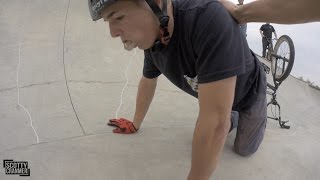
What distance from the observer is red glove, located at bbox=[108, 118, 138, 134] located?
8.61 feet

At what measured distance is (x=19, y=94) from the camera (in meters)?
3.19

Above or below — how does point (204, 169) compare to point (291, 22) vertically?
below

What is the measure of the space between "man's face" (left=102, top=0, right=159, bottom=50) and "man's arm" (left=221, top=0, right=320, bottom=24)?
44 cm

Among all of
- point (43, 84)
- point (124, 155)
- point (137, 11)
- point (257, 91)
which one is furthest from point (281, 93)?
point (137, 11)

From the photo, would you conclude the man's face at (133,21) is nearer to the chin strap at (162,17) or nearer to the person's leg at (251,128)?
the chin strap at (162,17)

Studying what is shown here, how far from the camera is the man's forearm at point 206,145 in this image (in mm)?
1606

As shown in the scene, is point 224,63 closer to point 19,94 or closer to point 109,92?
point 109,92

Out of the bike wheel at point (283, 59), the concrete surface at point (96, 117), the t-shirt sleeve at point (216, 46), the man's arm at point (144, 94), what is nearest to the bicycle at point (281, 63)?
the bike wheel at point (283, 59)

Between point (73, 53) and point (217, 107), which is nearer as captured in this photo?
point (217, 107)

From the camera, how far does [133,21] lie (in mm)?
1577

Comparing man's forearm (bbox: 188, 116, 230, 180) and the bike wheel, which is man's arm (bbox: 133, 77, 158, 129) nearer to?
man's forearm (bbox: 188, 116, 230, 180)

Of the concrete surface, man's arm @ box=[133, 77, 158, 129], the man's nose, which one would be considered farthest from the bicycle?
the man's nose

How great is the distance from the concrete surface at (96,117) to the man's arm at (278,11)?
42.0 inches

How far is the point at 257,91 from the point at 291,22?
3.35ft
